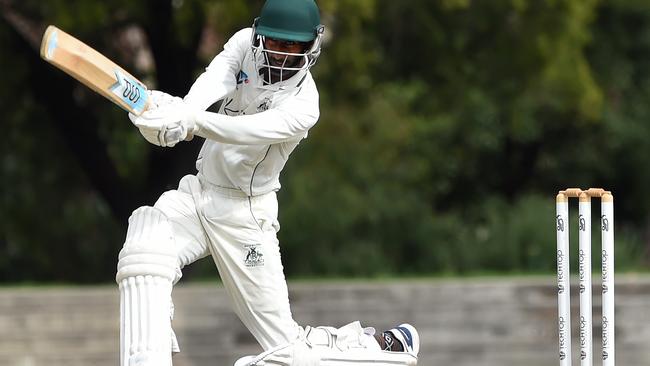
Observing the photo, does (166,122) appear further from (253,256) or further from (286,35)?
(253,256)

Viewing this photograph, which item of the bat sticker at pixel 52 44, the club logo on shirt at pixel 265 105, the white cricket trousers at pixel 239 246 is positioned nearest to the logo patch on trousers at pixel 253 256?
the white cricket trousers at pixel 239 246

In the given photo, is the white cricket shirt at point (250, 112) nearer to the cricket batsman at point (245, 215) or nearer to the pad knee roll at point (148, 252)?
the cricket batsman at point (245, 215)

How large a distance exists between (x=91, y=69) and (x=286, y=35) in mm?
741

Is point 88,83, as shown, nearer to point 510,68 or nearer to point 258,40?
point 258,40

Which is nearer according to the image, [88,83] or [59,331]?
[88,83]

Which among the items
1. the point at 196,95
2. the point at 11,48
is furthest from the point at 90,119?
the point at 196,95

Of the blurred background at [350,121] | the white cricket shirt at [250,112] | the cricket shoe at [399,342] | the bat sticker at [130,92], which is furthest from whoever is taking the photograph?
the blurred background at [350,121]

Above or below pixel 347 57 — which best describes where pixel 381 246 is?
below

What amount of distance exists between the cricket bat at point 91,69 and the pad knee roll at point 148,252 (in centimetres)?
49

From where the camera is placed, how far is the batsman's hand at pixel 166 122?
14.1 ft

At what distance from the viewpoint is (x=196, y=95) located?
471 cm

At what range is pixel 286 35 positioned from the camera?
4.61m

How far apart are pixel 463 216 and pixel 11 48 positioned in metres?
6.00

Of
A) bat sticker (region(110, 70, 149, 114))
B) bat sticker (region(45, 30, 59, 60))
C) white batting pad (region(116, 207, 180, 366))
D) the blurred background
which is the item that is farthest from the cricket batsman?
the blurred background
